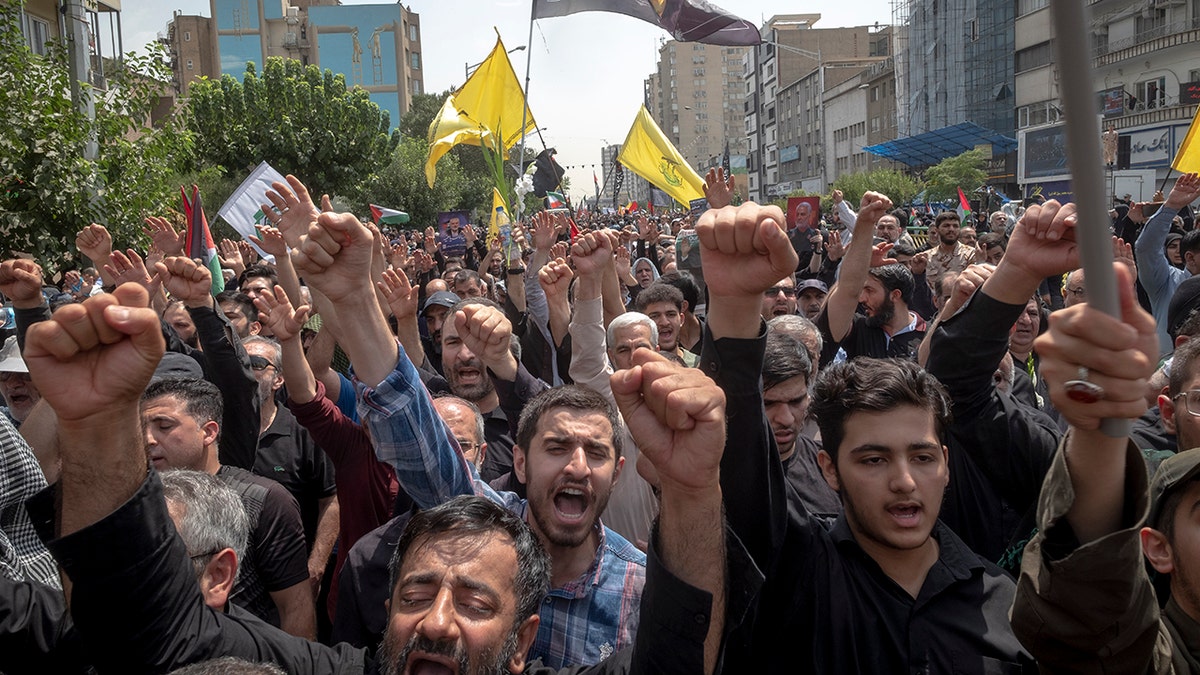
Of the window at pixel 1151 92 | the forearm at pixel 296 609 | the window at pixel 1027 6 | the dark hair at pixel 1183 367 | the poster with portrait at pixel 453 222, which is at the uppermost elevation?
the window at pixel 1027 6

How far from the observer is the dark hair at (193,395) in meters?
3.19

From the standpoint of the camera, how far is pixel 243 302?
5594mm

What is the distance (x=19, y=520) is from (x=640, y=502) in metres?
1.89

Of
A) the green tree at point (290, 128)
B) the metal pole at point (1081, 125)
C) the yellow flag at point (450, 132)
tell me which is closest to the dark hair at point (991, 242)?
the yellow flag at point (450, 132)

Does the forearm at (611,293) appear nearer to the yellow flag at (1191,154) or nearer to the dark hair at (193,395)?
the dark hair at (193,395)

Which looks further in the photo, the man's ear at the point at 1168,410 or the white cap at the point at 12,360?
the white cap at the point at 12,360

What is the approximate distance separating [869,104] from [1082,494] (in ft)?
233

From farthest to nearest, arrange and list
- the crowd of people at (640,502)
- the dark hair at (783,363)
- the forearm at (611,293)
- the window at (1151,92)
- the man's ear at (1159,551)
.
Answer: the window at (1151,92), the forearm at (611,293), the dark hair at (783,363), the man's ear at (1159,551), the crowd of people at (640,502)

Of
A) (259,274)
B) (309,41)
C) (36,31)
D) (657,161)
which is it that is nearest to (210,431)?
(259,274)

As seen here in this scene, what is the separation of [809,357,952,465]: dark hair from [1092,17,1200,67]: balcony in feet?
118

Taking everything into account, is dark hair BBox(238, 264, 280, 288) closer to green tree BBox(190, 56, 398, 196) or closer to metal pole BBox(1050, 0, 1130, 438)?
metal pole BBox(1050, 0, 1130, 438)

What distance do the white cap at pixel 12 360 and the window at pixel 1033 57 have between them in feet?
152

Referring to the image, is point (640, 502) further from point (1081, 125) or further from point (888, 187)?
point (888, 187)

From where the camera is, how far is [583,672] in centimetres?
213
